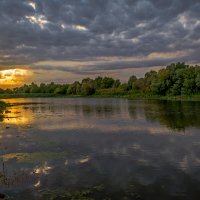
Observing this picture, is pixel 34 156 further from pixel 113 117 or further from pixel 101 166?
pixel 113 117

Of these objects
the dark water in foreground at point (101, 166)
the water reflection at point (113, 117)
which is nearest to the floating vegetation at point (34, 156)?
the dark water in foreground at point (101, 166)

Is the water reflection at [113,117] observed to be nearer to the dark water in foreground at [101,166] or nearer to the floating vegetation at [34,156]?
the dark water in foreground at [101,166]

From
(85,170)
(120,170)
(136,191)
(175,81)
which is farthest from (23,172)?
(175,81)

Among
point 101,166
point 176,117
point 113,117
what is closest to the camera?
point 101,166

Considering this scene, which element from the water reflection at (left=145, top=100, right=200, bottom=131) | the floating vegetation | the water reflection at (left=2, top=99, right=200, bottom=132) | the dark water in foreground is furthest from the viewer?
the water reflection at (left=2, top=99, right=200, bottom=132)

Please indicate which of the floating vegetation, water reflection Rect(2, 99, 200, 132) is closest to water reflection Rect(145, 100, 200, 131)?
water reflection Rect(2, 99, 200, 132)

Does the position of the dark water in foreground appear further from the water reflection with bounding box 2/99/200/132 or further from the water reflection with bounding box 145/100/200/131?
the water reflection with bounding box 2/99/200/132

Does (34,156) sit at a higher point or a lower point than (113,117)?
lower

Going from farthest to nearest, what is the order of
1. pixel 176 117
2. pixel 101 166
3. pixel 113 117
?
pixel 113 117 → pixel 176 117 → pixel 101 166

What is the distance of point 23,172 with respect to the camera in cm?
1609

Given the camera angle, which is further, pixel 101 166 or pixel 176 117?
pixel 176 117

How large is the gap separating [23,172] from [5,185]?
2.20m

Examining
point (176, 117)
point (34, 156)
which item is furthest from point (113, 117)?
point (34, 156)

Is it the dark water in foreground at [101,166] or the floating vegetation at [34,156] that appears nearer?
the dark water in foreground at [101,166]
